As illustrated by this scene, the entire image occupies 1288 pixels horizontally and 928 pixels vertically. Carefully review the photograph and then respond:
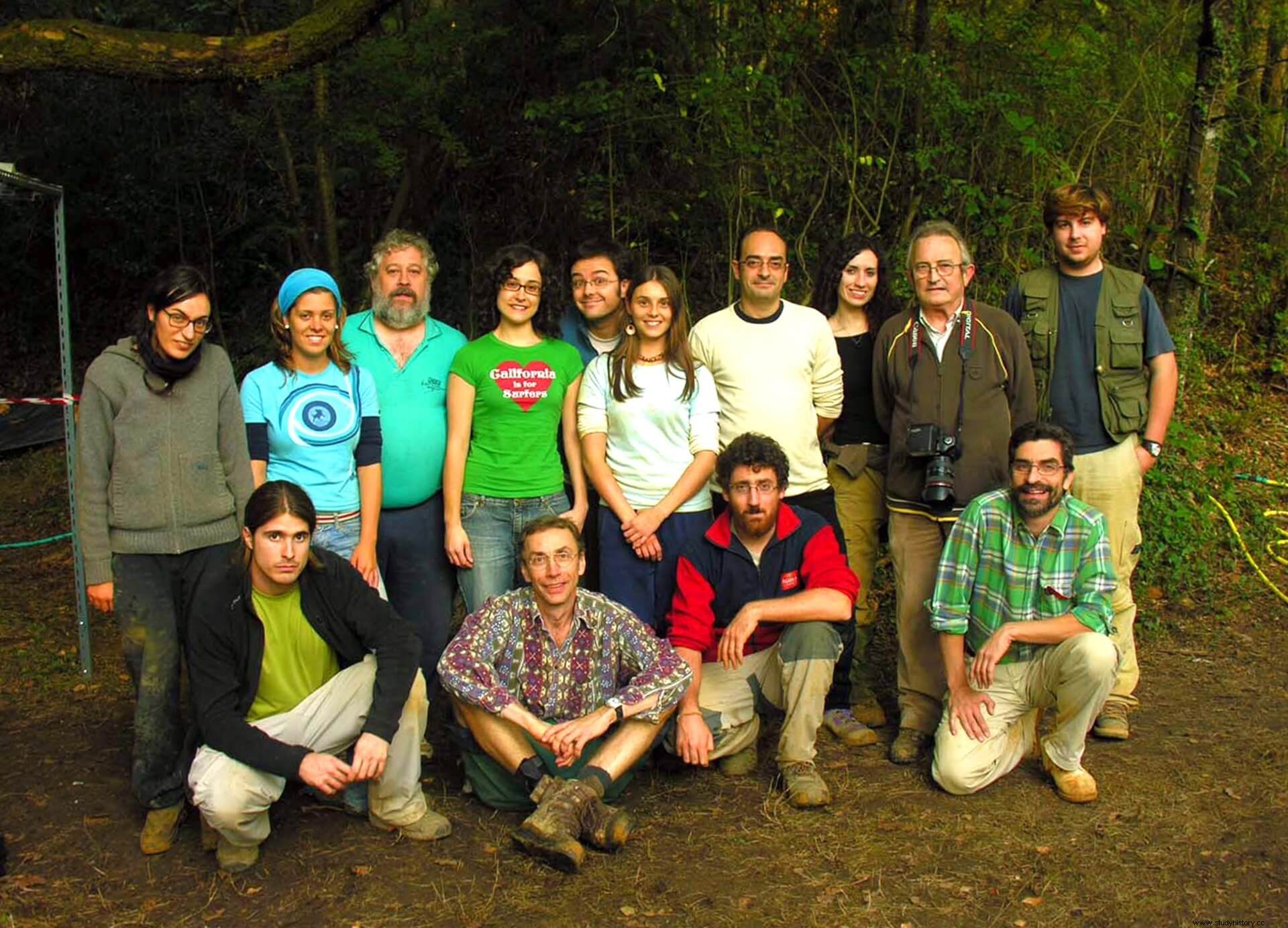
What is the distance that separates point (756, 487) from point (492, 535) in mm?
950

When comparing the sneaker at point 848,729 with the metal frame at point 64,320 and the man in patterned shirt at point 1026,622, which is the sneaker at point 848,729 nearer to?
the man in patterned shirt at point 1026,622

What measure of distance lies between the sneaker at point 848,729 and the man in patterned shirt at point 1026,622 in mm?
393

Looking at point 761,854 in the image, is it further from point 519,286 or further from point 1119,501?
point 519,286

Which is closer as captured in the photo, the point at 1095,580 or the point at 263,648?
the point at 263,648

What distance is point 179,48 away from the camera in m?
5.01

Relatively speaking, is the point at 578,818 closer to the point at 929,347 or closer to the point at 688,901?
the point at 688,901

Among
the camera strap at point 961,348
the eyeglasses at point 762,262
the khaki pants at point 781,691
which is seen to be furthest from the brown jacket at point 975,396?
the khaki pants at point 781,691

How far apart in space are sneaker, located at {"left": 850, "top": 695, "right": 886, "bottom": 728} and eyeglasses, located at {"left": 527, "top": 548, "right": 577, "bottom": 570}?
151cm

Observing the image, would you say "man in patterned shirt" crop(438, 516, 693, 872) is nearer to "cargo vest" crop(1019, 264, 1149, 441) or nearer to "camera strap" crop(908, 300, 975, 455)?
"camera strap" crop(908, 300, 975, 455)

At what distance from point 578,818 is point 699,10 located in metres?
4.93

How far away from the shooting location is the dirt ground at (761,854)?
3.30m

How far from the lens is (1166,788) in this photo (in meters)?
4.02

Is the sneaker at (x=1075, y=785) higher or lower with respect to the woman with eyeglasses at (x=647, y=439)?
lower

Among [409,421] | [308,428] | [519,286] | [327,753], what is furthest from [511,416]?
[327,753]
